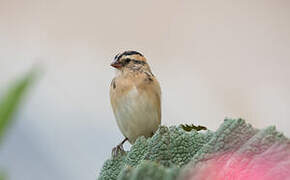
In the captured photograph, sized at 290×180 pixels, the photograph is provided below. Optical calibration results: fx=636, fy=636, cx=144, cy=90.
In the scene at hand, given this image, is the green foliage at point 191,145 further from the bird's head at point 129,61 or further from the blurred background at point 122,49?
the blurred background at point 122,49

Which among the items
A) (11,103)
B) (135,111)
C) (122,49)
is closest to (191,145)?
(11,103)

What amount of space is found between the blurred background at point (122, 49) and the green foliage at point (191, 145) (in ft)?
6.74

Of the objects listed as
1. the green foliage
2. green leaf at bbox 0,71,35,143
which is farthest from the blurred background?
green leaf at bbox 0,71,35,143

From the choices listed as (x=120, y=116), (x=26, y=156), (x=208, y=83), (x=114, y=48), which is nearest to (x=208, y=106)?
(x=208, y=83)

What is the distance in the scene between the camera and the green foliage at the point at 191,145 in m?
0.53

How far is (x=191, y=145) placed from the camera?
0.62m

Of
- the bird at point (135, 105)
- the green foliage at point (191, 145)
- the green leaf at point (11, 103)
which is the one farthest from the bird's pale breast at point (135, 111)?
the green leaf at point (11, 103)

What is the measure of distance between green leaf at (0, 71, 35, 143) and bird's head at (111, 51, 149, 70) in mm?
1311

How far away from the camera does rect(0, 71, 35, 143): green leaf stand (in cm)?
27

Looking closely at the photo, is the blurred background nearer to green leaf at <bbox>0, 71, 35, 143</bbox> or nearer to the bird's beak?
the bird's beak

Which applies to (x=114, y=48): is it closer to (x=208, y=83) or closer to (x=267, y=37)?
(x=208, y=83)

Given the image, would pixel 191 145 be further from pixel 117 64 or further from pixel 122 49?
pixel 122 49

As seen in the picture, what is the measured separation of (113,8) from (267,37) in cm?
73

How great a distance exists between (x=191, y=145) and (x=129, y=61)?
100cm
